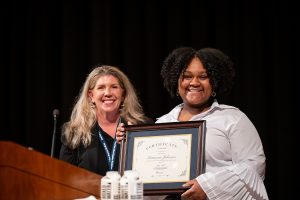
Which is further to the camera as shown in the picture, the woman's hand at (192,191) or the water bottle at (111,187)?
the woman's hand at (192,191)

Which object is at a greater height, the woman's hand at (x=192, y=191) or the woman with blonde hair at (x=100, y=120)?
the woman with blonde hair at (x=100, y=120)

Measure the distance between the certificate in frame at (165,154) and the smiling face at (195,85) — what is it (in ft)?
0.79

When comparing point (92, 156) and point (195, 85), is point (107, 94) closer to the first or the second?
point (92, 156)

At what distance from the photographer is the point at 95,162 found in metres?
3.52

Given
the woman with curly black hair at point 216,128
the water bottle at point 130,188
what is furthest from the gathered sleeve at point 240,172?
the water bottle at point 130,188

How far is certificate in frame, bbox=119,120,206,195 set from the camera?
2.72m

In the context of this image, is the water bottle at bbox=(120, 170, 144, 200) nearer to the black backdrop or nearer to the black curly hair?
the black curly hair

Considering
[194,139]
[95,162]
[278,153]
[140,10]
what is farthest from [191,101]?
[140,10]

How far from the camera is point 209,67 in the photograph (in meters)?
3.05

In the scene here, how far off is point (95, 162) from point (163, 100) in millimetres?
1345

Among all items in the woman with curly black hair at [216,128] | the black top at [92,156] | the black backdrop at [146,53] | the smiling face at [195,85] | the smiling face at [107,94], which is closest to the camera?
the woman with curly black hair at [216,128]

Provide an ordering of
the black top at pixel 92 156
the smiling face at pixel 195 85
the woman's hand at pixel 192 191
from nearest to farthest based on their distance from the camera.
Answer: the woman's hand at pixel 192 191 → the smiling face at pixel 195 85 → the black top at pixel 92 156

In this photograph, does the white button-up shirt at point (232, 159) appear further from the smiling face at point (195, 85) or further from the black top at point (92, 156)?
the black top at point (92, 156)

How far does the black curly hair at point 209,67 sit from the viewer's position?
306 cm
